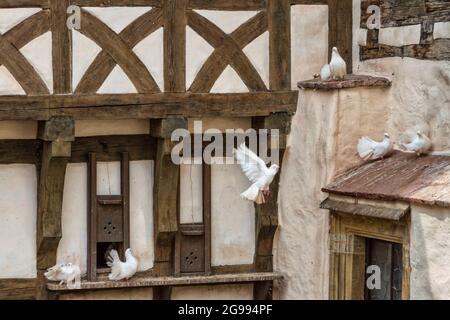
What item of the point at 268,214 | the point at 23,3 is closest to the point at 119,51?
the point at 23,3

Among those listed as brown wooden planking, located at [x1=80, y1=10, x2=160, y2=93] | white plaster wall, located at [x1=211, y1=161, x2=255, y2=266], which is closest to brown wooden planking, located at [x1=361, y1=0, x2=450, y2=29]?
white plaster wall, located at [x1=211, y1=161, x2=255, y2=266]

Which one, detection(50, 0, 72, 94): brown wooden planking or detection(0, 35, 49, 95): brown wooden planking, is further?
detection(50, 0, 72, 94): brown wooden planking

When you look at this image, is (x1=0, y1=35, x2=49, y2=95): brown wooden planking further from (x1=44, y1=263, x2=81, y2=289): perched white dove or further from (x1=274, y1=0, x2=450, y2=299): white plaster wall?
(x1=274, y1=0, x2=450, y2=299): white plaster wall

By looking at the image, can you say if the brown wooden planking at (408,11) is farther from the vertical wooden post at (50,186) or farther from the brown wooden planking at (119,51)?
the vertical wooden post at (50,186)

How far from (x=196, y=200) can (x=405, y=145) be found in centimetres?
173

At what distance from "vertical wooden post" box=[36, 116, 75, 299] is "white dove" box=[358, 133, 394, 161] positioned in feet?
6.94

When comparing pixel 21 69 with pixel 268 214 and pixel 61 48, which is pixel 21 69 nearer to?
pixel 61 48

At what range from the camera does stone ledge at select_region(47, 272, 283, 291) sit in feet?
36.7

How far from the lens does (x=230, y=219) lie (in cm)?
1168

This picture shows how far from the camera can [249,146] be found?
11.5 metres

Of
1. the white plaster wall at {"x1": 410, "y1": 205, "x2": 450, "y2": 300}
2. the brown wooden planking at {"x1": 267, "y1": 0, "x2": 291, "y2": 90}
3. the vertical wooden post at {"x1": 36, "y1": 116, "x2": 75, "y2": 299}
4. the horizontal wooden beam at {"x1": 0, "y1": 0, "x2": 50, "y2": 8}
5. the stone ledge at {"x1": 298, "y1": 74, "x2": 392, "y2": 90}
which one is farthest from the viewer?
the brown wooden planking at {"x1": 267, "y1": 0, "x2": 291, "y2": 90}

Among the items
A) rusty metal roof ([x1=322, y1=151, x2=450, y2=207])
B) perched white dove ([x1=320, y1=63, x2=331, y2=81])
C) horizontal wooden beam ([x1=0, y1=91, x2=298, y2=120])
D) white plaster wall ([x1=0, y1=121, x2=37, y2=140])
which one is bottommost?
rusty metal roof ([x1=322, y1=151, x2=450, y2=207])

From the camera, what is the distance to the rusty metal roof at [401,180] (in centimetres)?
1004

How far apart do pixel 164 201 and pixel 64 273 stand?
0.91 m
